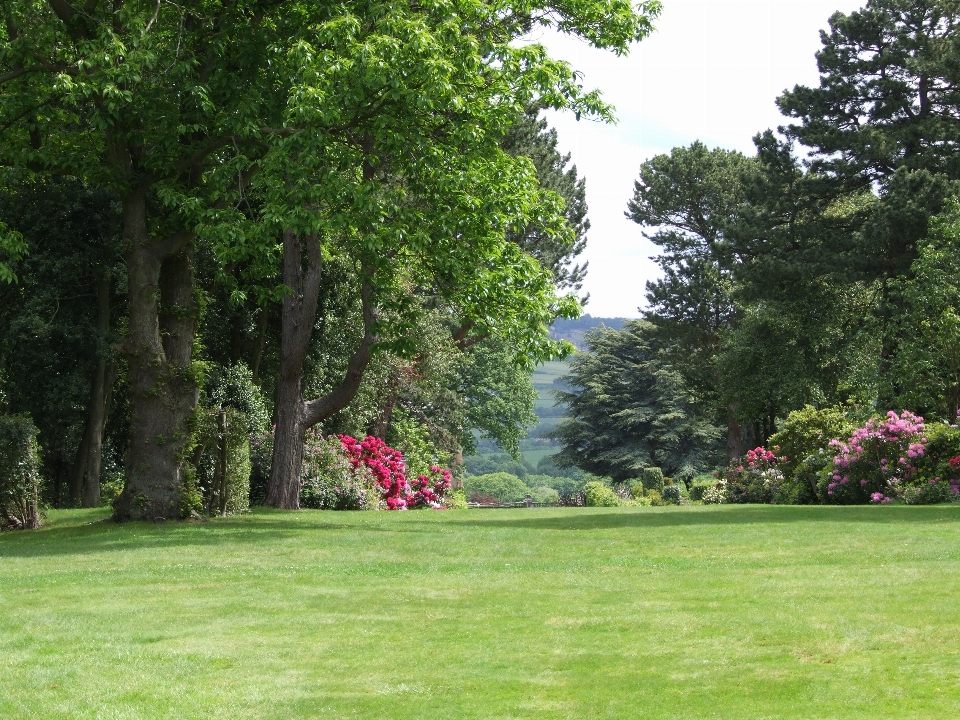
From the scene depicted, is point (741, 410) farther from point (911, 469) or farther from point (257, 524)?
point (257, 524)

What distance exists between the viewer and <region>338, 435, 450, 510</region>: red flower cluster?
2712 cm

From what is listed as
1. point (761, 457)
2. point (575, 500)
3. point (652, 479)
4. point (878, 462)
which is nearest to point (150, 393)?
point (878, 462)

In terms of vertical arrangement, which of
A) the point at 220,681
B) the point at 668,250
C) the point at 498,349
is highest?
the point at 668,250

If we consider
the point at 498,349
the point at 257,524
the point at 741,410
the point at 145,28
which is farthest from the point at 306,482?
the point at 498,349

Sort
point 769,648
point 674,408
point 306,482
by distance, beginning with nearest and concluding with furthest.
A: point 769,648 < point 306,482 < point 674,408

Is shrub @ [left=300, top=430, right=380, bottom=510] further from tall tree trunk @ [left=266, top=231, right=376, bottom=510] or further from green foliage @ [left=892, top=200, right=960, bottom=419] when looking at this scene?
green foliage @ [left=892, top=200, right=960, bottom=419]

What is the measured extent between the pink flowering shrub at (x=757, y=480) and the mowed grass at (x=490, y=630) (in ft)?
47.5

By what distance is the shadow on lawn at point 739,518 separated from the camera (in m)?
17.1

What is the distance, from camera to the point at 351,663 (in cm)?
714

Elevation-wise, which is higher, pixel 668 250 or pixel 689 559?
pixel 668 250

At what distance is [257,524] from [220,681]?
11894 mm

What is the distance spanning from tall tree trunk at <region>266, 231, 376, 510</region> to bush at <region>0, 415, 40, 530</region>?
5409 millimetres

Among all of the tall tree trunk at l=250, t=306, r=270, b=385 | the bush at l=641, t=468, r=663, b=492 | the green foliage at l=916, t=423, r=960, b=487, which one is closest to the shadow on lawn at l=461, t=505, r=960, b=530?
the green foliage at l=916, t=423, r=960, b=487

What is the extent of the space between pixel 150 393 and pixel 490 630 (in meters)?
11.7
